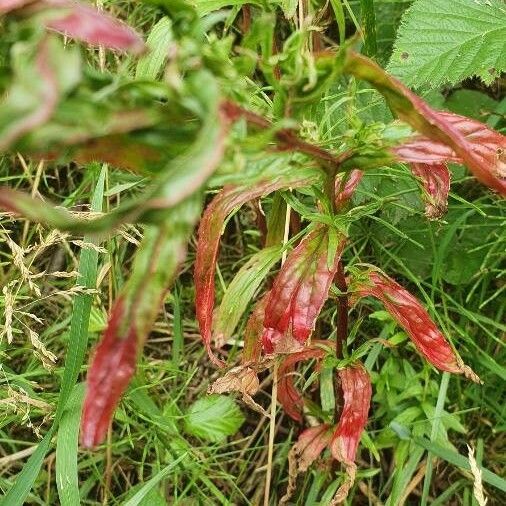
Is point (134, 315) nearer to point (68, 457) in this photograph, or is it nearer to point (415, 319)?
point (415, 319)

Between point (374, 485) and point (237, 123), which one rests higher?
point (237, 123)

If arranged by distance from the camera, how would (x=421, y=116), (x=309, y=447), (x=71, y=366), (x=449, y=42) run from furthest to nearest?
(x=449, y=42), (x=309, y=447), (x=71, y=366), (x=421, y=116)

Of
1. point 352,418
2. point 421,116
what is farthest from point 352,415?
point 421,116

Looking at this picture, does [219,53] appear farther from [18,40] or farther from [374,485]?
[374,485]

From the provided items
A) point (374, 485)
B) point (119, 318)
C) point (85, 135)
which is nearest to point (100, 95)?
point (85, 135)

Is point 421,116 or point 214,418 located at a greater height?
point 421,116

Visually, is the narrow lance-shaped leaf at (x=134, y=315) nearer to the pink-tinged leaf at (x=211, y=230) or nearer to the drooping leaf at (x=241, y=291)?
the pink-tinged leaf at (x=211, y=230)
